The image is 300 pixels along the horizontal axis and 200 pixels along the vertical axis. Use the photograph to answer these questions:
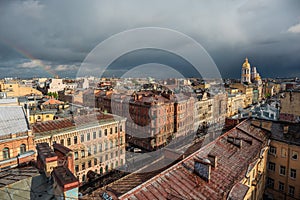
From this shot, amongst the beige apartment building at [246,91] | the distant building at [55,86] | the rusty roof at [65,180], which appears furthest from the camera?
the distant building at [55,86]

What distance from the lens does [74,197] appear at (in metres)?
6.36

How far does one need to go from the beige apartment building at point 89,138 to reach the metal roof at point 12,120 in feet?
14.9

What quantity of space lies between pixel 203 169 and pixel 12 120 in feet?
59.4

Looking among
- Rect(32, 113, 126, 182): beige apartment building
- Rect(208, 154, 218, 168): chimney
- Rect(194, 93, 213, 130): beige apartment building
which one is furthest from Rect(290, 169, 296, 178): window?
Rect(194, 93, 213, 130): beige apartment building

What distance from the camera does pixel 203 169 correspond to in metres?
11.6

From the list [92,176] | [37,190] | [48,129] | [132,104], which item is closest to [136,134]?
[132,104]

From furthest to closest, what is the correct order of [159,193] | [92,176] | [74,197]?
[92,176] < [159,193] < [74,197]

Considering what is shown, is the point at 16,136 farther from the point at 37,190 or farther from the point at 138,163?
the point at 138,163

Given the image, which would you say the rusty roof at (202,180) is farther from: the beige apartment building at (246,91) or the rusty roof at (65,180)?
the beige apartment building at (246,91)

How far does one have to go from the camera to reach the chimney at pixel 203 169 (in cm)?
1143

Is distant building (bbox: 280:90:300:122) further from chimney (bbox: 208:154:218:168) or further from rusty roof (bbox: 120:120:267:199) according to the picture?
chimney (bbox: 208:154:218:168)

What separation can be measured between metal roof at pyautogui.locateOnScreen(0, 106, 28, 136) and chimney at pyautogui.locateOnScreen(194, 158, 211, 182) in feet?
52.5

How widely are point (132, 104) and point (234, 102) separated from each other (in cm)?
4385

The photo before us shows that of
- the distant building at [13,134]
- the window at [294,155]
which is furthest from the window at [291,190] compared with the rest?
the distant building at [13,134]
